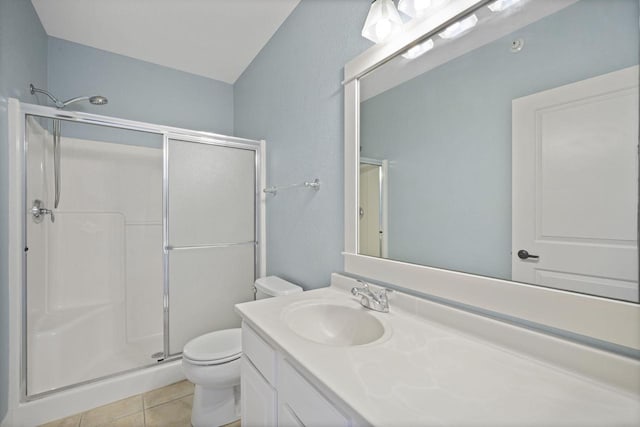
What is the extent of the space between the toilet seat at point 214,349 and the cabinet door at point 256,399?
0.41 metres

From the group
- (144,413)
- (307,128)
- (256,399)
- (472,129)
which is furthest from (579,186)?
(144,413)

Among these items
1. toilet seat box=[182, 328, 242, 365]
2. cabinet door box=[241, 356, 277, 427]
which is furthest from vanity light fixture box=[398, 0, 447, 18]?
toilet seat box=[182, 328, 242, 365]

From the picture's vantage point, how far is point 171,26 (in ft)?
6.67

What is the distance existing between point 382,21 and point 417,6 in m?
0.14

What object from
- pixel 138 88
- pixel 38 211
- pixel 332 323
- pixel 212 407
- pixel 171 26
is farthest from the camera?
pixel 138 88

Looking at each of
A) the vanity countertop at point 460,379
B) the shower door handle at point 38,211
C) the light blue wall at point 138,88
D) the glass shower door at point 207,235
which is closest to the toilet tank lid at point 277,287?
the glass shower door at point 207,235

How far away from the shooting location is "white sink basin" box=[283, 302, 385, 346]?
3.49ft

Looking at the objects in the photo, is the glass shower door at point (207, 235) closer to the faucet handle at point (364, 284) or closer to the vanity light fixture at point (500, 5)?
the faucet handle at point (364, 284)

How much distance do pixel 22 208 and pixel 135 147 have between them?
3.70 ft

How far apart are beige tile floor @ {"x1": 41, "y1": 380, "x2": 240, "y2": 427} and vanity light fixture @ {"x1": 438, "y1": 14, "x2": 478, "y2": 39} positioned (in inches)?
84.6

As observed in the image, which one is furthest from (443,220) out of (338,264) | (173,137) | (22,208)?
(22,208)

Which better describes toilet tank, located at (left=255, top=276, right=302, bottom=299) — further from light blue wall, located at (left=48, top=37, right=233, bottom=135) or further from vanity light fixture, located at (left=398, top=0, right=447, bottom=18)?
light blue wall, located at (left=48, top=37, right=233, bottom=135)

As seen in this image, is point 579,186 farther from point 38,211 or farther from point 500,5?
point 38,211

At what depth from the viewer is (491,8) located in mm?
853
